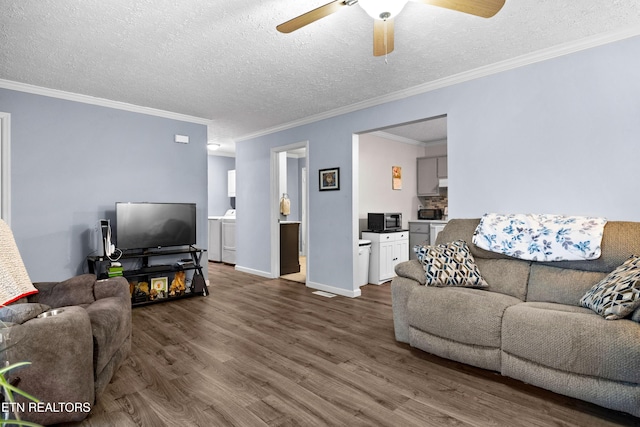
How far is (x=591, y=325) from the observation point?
1991mm

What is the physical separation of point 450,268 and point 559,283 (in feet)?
2.50

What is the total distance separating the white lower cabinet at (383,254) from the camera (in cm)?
528

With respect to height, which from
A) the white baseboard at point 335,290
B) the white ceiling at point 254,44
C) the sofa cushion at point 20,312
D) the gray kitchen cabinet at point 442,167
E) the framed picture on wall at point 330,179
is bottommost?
the white baseboard at point 335,290

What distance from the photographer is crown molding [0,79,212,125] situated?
12.1 ft

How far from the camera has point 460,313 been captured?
2490 millimetres

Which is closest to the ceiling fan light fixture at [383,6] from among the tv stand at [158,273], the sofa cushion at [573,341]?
the sofa cushion at [573,341]

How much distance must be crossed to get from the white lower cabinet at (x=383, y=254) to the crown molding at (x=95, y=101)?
312cm

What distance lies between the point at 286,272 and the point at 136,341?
10.2ft

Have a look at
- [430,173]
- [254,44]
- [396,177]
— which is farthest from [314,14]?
[430,173]

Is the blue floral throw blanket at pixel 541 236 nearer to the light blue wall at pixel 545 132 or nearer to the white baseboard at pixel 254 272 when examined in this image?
the light blue wall at pixel 545 132

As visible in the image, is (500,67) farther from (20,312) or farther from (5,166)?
(5,166)

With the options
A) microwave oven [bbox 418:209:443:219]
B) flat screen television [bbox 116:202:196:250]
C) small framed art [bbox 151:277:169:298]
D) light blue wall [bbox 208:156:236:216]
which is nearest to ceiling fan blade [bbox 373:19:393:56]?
flat screen television [bbox 116:202:196:250]

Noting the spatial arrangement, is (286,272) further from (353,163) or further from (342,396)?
(342,396)

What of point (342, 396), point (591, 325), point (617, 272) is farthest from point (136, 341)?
point (617, 272)
